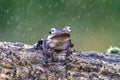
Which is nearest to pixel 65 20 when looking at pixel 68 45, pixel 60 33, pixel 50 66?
pixel 68 45

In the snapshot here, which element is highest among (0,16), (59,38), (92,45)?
(0,16)

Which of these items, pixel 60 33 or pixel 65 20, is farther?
pixel 65 20

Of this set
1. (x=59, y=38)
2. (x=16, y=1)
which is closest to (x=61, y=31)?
(x=59, y=38)

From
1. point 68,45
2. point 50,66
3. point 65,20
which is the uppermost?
point 65,20

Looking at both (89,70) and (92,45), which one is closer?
(89,70)

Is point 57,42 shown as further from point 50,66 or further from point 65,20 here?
point 65,20

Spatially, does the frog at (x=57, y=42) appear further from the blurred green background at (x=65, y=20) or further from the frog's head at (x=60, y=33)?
the blurred green background at (x=65, y=20)

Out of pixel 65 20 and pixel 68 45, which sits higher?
pixel 65 20

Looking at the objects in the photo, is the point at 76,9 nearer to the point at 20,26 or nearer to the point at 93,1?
the point at 93,1
